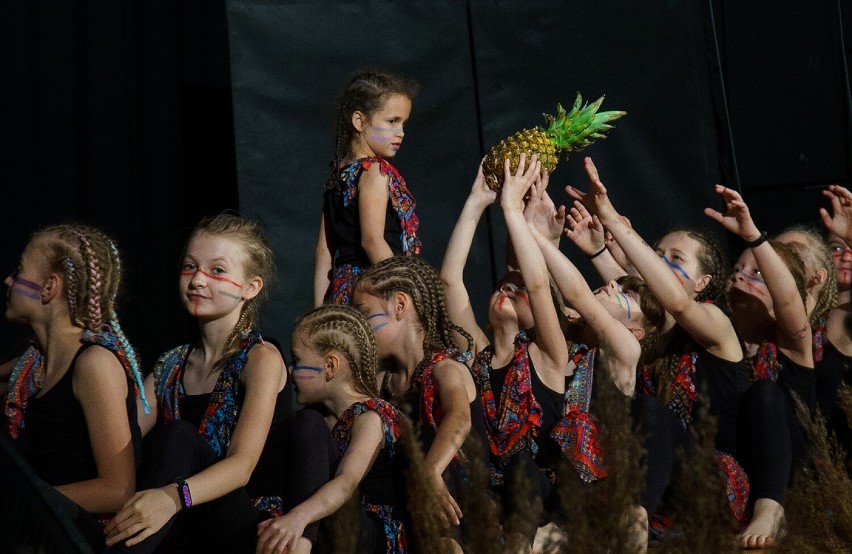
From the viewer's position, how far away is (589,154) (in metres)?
5.35

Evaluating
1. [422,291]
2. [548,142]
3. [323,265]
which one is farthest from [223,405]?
[548,142]

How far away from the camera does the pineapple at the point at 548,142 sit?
3994mm

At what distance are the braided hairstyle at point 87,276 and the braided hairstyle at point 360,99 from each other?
1276 mm

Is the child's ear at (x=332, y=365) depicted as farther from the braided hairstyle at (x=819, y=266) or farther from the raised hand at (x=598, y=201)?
the braided hairstyle at (x=819, y=266)

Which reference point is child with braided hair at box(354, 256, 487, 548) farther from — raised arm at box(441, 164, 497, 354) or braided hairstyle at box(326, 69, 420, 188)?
Answer: braided hairstyle at box(326, 69, 420, 188)

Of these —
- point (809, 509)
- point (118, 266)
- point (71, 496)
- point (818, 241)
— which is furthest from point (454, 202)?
point (809, 509)

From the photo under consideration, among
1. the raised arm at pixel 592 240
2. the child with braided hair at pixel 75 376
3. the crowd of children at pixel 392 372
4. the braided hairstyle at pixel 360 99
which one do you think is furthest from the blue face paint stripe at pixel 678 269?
the child with braided hair at pixel 75 376

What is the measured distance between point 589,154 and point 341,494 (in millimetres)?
2909

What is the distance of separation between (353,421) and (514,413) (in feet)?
1.87

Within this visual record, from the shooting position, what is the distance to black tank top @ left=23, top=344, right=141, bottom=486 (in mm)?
2947

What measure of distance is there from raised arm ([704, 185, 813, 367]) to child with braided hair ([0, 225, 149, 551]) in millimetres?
1919

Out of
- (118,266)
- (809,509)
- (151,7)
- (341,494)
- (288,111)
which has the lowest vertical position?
(341,494)

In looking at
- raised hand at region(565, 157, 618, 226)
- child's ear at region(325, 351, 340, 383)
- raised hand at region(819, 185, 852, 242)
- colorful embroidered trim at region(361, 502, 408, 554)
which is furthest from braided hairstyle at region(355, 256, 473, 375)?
raised hand at region(819, 185, 852, 242)

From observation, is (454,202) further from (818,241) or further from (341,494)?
(341,494)
